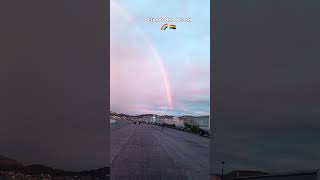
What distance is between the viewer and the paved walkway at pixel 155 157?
15.9 feet

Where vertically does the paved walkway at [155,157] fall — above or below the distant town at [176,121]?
below

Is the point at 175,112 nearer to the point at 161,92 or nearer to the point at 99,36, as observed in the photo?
the point at 161,92

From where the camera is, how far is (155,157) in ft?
16.1

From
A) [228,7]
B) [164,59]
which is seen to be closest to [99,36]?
[164,59]

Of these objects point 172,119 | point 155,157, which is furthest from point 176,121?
point 155,157

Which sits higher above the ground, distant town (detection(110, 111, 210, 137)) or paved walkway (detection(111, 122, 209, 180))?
distant town (detection(110, 111, 210, 137))

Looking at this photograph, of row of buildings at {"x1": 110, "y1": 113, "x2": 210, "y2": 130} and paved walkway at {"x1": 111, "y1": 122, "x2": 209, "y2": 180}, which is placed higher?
row of buildings at {"x1": 110, "y1": 113, "x2": 210, "y2": 130}

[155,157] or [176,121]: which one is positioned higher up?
[176,121]

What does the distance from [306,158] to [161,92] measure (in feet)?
5.57

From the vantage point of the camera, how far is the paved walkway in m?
4.83

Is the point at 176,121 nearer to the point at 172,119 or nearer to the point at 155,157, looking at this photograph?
the point at 172,119

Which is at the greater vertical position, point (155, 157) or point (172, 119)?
point (172, 119)

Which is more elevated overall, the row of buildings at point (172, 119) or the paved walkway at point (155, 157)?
the row of buildings at point (172, 119)

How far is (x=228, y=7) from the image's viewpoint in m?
4.89
